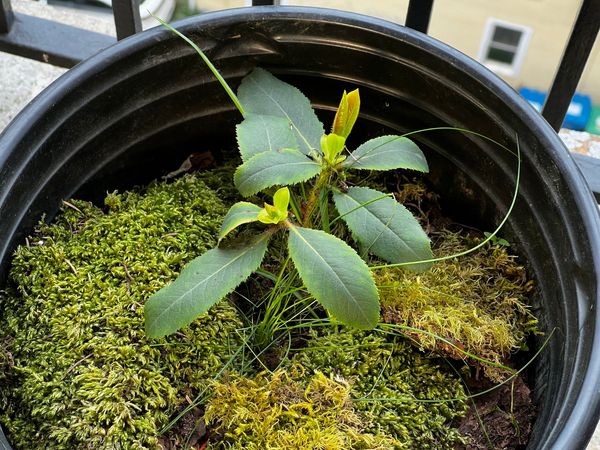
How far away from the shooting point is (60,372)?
0.85m

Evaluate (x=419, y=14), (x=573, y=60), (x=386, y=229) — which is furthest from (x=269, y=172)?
(x=573, y=60)

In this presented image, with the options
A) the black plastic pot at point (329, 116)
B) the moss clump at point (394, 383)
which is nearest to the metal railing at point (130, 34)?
the black plastic pot at point (329, 116)

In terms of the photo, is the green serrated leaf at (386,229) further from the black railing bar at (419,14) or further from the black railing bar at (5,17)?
the black railing bar at (5,17)

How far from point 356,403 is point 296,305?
0.20 m

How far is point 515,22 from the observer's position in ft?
31.3

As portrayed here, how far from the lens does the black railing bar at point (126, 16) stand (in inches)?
48.3

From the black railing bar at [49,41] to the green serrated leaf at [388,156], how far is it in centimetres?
72

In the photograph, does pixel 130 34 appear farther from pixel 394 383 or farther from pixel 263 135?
pixel 394 383

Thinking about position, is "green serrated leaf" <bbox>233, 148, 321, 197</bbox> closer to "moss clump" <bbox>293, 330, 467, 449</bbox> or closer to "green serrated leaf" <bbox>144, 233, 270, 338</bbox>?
"green serrated leaf" <bbox>144, 233, 270, 338</bbox>

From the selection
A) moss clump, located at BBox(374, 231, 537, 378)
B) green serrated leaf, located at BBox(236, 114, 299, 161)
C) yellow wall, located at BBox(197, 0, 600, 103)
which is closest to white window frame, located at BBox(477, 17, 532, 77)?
yellow wall, located at BBox(197, 0, 600, 103)

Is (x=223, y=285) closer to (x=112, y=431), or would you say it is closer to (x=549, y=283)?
(x=112, y=431)

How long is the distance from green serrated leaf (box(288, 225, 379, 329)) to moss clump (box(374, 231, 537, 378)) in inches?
7.2

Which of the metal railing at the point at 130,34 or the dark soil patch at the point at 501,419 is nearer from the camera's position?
the dark soil patch at the point at 501,419

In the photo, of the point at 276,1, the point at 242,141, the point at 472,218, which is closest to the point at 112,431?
the point at 242,141
